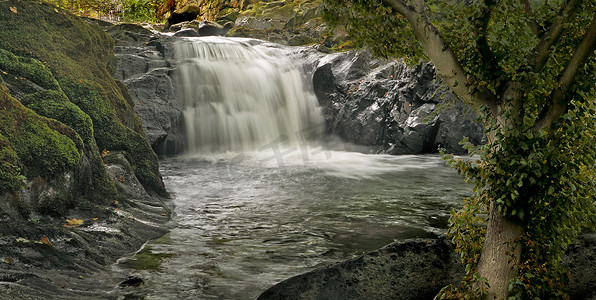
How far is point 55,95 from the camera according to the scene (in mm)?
7895

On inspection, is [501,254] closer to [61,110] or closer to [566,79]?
[566,79]

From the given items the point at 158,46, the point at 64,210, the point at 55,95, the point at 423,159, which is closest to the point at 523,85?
the point at 64,210

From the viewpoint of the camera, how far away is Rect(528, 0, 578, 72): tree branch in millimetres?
3824

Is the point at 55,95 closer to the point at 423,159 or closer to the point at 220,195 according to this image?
the point at 220,195

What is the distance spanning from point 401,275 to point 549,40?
8.78ft

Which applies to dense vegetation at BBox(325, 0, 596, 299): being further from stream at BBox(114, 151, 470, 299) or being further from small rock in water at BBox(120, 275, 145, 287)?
small rock in water at BBox(120, 275, 145, 287)

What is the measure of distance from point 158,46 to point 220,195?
10501 mm

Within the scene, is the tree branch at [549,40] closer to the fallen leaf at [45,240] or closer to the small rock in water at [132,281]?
the small rock in water at [132,281]

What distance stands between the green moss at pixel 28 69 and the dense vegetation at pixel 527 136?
715 centimetres

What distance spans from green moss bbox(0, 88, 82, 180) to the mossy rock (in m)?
0.43

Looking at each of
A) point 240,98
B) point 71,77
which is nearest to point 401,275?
point 71,77

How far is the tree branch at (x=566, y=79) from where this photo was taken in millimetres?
3660

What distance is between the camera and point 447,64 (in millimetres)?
4453

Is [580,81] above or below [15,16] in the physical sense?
below
